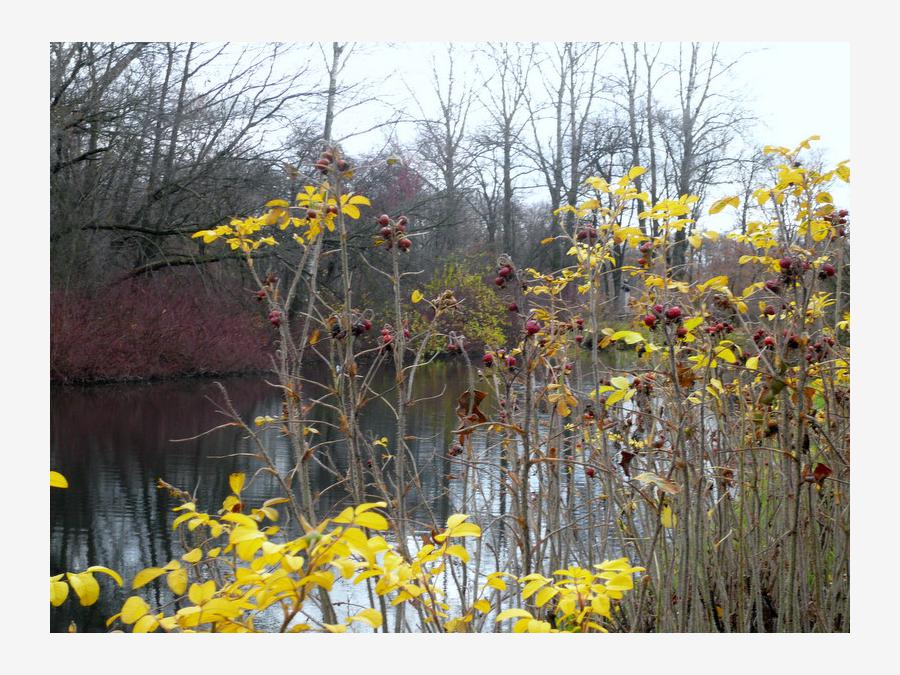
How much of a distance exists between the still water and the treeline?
465mm

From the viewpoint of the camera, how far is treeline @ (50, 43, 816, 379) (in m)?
2.73

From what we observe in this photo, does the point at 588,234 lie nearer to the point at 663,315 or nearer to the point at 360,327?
the point at 663,315

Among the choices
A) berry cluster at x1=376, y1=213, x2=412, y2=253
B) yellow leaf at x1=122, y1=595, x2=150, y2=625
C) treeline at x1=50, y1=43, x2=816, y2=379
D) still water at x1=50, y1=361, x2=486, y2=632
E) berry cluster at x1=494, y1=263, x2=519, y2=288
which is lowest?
still water at x1=50, y1=361, x2=486, y2=632

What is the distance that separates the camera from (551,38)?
1.62 meters

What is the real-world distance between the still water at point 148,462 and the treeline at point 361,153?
18.3 inches

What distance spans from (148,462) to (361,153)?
1.67m

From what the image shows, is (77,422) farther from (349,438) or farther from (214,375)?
(349,438)

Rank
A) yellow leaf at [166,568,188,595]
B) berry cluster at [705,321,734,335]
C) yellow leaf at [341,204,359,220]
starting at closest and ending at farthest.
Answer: yellow leaf at [166,568,188,595] < yellow leaf at [341,204,359,220] < berry cluster at [705,321,734,335]

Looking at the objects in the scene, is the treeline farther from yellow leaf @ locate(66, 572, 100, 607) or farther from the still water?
yellow leaf @ locate(66, 572, 100, 607)

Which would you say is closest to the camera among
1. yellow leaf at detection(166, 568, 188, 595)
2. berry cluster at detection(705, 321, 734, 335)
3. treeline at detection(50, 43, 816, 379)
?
yellow leaf at detection(166, 568, 188, 595)

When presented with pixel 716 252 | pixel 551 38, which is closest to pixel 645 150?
pixel 716 252

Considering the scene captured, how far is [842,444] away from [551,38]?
0.99 meters

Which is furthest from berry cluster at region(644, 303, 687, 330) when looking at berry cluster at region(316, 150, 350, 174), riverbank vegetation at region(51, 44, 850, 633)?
berry cluster at region(316, 150, 350, 174)

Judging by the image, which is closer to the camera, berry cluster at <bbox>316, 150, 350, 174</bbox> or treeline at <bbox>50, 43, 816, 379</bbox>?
berry cluster at <bbox>316, 150, 350, 174</bbox>
